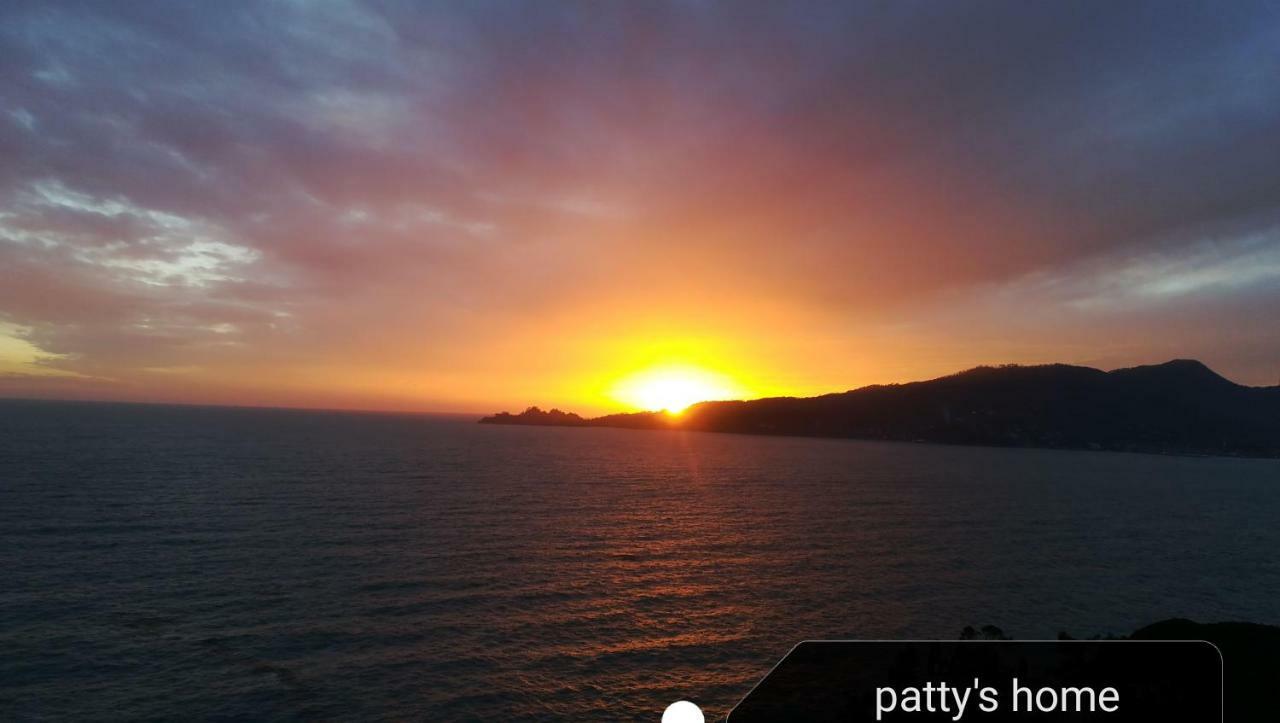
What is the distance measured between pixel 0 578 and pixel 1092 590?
84.5 metres

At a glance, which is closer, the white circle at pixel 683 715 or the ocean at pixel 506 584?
the white circle at pixel 683 715

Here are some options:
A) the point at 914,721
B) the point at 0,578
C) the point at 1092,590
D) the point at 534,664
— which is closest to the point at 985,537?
the point at 1092,590

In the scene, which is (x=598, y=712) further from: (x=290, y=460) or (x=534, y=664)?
(x=290, y=460)

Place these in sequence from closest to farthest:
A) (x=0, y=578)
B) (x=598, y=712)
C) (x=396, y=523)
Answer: (x=598, y=712) < (x=0, y=578) < (x=396, y=523)

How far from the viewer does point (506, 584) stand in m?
46.9

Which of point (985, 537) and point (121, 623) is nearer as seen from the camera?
point (121, 623)

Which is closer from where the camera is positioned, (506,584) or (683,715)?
(683,715)

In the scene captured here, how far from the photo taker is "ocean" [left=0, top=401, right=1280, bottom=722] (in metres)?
30.9

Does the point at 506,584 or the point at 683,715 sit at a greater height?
the point at 683,715

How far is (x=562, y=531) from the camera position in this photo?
67875 millimetres

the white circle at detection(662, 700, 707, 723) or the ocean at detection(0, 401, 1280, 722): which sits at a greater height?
the white circle at detection(662, 700, 707, 723)

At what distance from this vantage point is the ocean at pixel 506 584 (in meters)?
30.9

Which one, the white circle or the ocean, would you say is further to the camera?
the ocean

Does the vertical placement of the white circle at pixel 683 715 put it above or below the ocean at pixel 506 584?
above
